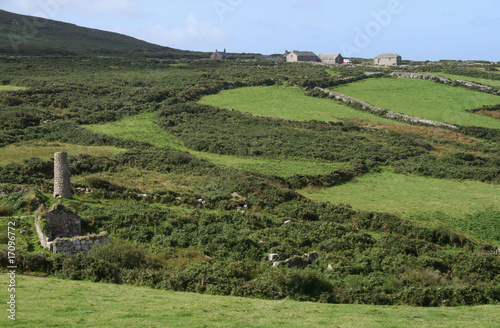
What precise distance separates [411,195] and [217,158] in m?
16.8

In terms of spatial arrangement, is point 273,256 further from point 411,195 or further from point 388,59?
point 388,59

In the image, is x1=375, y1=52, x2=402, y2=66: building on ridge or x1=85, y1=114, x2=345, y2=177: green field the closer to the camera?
x1=85, y1=114, x2=345, y2=177: green field

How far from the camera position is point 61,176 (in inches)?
905

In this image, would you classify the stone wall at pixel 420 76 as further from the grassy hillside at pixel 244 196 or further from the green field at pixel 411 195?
the green field at pixel 411 195

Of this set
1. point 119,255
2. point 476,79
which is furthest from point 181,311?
point 476,79

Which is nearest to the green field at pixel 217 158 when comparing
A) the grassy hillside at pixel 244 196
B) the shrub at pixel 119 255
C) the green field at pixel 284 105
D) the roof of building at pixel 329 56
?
the grassy hillside at pixel 244 196

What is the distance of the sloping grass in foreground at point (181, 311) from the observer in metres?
11.1

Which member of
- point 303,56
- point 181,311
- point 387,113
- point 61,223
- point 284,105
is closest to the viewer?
point 181,311

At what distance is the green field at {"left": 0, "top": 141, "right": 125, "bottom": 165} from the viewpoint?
3354 cm

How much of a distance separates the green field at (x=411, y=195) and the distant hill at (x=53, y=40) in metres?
95.6

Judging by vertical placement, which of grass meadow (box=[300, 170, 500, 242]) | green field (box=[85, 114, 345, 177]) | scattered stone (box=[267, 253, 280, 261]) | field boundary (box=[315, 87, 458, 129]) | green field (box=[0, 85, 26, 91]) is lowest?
grass meadow (box=[300, 170, 500, 242])

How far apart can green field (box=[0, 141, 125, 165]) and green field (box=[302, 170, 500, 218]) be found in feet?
60.7

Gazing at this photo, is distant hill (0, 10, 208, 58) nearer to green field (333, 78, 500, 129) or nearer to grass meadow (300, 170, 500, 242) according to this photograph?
green field (333, 78, 500, 129)

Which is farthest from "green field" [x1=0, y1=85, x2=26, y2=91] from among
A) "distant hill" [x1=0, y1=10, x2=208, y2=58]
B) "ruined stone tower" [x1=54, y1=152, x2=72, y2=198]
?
"distant hill" [x1=0, y1=10, x2=208, y2=58]
